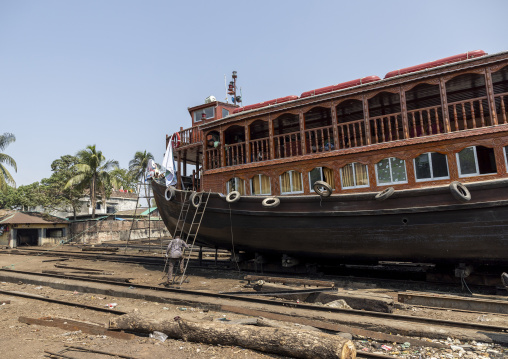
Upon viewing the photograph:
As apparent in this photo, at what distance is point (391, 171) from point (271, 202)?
344cm

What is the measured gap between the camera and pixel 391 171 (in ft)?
29.0

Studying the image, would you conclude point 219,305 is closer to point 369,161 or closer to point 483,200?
point 369,161

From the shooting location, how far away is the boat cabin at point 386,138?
7.96 meters

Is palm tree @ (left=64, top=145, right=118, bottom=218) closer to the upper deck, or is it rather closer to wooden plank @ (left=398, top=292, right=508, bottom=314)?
the upper deck

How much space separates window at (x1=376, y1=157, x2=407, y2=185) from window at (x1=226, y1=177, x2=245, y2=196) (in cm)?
444

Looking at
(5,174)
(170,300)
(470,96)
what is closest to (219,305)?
(170,300)

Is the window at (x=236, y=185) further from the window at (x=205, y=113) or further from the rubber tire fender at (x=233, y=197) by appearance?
the window at (x=205, y=113)

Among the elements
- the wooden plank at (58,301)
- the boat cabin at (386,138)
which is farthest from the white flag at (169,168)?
the wooden plank at (58,301)

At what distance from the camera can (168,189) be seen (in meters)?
11.5

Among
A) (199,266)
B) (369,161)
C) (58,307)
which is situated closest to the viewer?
(58,307)

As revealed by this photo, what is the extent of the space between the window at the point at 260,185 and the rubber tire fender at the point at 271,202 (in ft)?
3.79

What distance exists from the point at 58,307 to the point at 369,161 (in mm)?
8830

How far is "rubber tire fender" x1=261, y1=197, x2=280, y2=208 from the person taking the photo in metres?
9.13

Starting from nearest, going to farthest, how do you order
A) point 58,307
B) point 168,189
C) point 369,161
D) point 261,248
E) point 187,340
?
1. point 187,340
2. point 58,307
3. point 369,161
4. point 261,248
5. point 168,189
